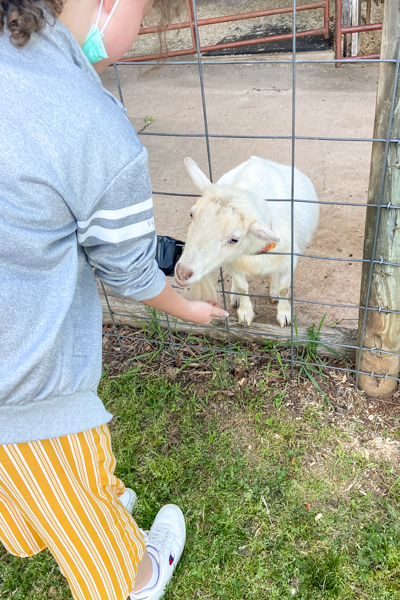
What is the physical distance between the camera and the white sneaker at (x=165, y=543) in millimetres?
1816

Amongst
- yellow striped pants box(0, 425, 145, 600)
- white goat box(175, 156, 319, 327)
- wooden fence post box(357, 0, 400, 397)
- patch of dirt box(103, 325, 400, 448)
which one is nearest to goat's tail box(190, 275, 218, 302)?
white goat box(175, 156, 319, 327)

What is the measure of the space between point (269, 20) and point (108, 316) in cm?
694

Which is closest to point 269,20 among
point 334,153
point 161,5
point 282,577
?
point 334,153

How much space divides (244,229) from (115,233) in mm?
1220

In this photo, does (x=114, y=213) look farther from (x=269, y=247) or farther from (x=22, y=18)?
(x=269, y=247)

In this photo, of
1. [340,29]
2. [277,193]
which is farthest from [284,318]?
[340,29]

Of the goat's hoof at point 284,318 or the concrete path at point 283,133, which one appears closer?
the goat's hoof at point 284,318

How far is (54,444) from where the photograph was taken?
1239 mm

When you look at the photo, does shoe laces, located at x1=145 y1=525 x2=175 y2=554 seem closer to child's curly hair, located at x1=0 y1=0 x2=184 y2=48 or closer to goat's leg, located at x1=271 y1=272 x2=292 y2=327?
goat's leg, located at x1=271 y1=272 x2=292 y2=327

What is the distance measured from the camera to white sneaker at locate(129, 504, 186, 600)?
1.82m

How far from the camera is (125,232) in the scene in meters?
1.09

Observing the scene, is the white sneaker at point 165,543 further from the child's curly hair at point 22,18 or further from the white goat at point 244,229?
the child's curly hair at point 22,18

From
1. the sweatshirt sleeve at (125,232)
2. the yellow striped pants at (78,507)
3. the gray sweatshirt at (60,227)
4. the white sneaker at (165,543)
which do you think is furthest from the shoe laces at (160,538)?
the sweatshirt sleeve at (125,232)

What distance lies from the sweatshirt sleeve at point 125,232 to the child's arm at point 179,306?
0.10m
